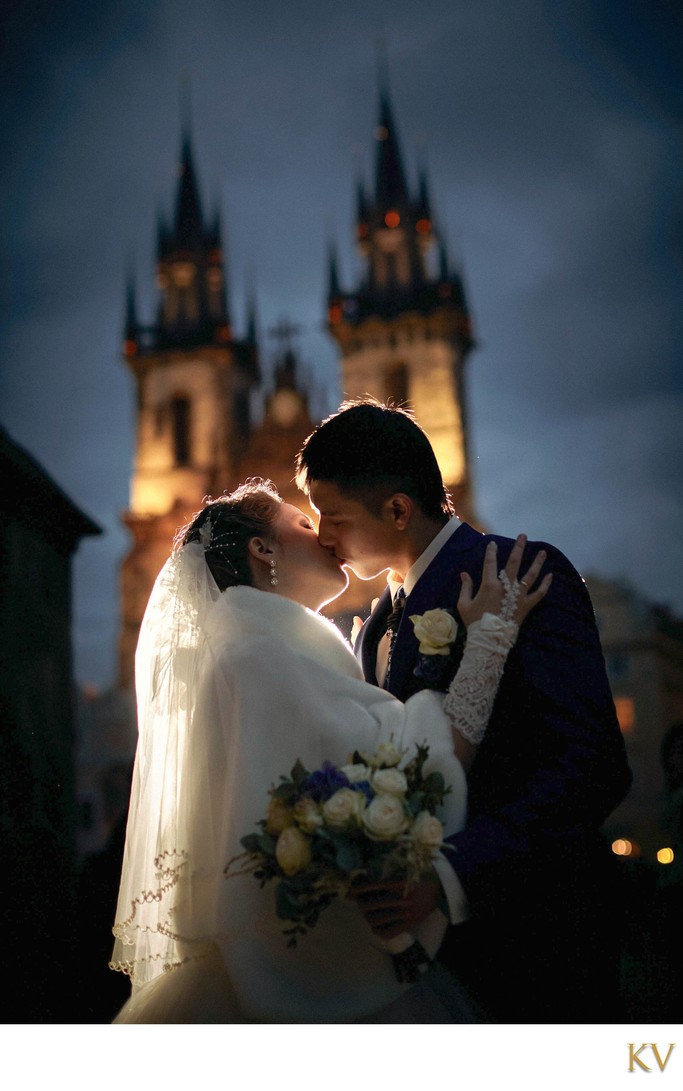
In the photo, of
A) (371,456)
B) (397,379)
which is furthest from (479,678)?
(397,379)

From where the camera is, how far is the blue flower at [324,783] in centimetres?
217

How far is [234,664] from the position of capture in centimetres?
249

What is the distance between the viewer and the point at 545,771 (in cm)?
234

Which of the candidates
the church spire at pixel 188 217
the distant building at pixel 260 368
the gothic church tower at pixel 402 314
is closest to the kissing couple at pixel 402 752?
the distant building at pixel 260 368

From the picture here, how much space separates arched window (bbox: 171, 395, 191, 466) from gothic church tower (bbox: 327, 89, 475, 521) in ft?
19.8

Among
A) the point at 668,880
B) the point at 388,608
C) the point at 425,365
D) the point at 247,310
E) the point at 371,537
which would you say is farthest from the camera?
the point at 247,310

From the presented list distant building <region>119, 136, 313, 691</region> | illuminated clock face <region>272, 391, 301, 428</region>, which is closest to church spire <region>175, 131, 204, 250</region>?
distant building <region>119, 136, 313, 691</region>

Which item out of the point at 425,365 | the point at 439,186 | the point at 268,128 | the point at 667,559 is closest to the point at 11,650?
the point at 268,128

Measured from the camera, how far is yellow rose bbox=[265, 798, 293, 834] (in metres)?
2.21

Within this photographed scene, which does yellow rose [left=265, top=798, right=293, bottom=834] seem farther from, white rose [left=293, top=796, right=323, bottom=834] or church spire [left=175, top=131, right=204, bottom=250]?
church spire [left=175, top=131, right=204, bottom=250]

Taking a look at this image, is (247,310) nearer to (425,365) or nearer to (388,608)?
(425,365)

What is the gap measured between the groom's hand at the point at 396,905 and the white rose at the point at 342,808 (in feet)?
0.73

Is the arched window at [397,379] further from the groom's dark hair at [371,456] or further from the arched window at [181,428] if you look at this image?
the groom's dark hair at [371,456]
